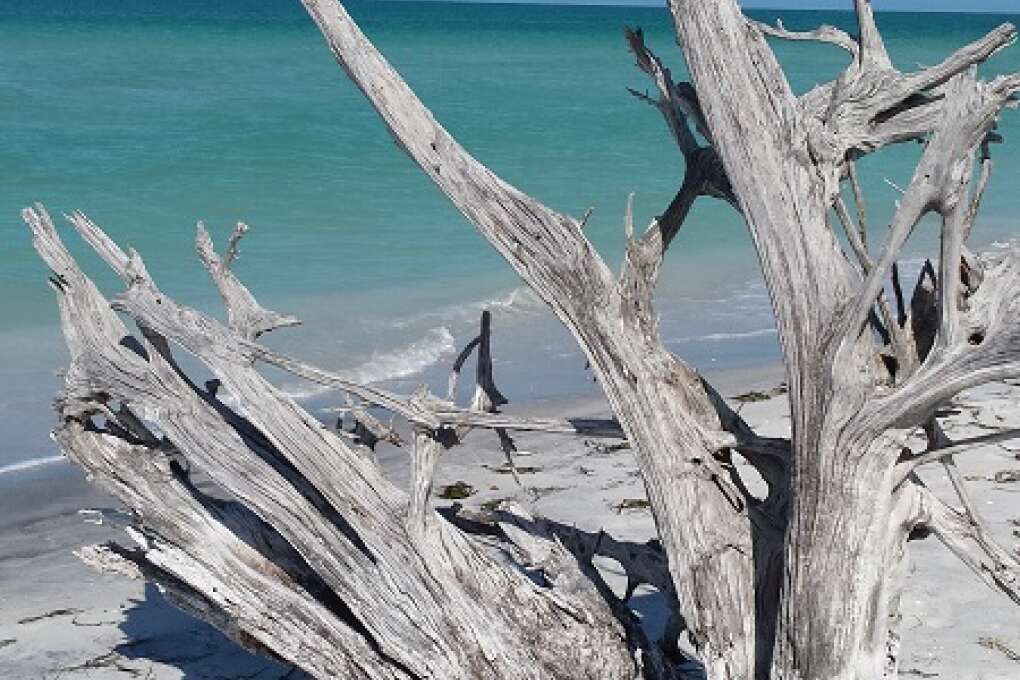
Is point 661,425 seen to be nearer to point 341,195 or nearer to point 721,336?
point 721,336

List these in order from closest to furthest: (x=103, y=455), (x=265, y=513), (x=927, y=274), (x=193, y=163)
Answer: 1. (x=927, y=274)
2. (x=265, y=513)
3. (x=103, y=455)
4. (x=193, y=163)

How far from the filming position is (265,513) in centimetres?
469

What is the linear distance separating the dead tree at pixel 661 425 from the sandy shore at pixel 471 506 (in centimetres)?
80

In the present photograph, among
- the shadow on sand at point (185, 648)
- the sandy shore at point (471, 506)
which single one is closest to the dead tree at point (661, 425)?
the shadow on sand at point (185, 648)

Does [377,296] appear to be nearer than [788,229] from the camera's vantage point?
No

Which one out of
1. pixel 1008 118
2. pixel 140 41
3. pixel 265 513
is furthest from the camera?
pixel 140 41

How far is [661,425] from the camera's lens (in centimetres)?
432

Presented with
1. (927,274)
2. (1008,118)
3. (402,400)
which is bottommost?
(1008,118)

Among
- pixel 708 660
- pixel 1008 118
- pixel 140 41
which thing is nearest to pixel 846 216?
pixel 708 660

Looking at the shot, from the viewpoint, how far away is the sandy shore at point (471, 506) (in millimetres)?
5723

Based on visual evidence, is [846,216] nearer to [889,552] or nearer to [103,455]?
[889,552]

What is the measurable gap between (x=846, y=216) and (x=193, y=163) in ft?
59.2

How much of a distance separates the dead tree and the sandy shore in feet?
2.61

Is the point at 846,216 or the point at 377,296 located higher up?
the point at 846,216
